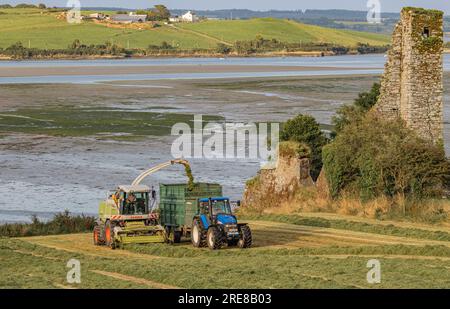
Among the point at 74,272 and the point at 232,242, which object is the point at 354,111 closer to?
the point at 232,242

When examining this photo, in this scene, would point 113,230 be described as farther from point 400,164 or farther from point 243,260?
point 400,164

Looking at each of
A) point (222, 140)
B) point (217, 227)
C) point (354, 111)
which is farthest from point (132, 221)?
point (222, 140)

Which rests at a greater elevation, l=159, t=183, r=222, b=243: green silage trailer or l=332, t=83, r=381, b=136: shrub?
l=332, t=83, r=381, b=136: shrub

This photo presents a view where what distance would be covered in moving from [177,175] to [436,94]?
15011 millimetres

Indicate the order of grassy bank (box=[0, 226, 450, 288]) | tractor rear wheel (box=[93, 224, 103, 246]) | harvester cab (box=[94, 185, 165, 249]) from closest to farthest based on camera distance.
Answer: grassy bank (box=[0, 226, 450, 288])
harvester cab (box=[94, 185, 165, 249])
tractor rear wheel (box=[93, 224, 103, 246])

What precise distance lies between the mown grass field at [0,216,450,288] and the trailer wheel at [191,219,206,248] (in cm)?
26

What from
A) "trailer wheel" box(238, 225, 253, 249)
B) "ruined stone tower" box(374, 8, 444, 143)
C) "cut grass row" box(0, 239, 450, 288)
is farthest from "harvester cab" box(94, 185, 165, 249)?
"ruined stone tower" box(374, 8, 444, 143)

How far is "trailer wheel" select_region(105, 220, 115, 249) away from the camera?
28.6 metres

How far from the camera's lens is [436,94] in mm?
38031

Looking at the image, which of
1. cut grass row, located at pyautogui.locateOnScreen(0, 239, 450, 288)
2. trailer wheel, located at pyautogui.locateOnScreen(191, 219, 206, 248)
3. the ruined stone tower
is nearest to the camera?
cut grass row, located at pyautogui.locateOnScreen(0, 239, 450, 288)

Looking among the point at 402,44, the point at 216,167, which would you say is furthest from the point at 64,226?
the point at 216,167

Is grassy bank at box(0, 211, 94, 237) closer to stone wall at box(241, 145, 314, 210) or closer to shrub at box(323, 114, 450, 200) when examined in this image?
stone wall at box(241, 145, 314, 210)

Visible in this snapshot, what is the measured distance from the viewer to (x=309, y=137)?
41.5 m

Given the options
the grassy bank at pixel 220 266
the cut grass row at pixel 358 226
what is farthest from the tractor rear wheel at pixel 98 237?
the cut grass row at pixel 358 226
